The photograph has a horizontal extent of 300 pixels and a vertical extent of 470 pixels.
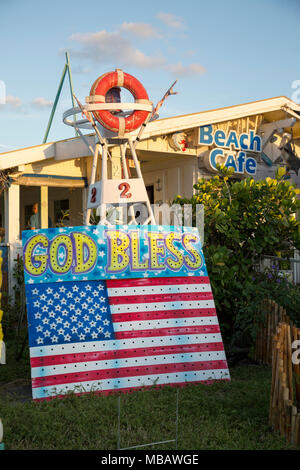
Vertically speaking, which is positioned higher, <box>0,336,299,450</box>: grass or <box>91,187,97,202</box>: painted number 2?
<box>91,187,97,202</box>: painted number 2

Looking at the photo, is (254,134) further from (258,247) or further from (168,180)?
(258,247)

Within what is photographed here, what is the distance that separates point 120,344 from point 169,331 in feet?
2.17

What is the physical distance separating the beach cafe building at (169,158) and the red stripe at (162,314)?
4.08 meters

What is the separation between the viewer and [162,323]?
6.16 meters

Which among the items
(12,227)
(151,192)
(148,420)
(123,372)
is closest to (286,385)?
(148,420)

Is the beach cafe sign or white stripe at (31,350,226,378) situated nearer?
white stripe at (31,350,226,378)

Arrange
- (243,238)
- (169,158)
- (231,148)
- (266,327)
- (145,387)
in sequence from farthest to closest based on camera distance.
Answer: (169,158), (231,148), (243,238), (266,327), (145,387)

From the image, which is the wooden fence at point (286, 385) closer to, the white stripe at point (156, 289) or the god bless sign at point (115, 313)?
the god bless sign at point (115, 313)

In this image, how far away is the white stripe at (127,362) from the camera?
17.8 ft

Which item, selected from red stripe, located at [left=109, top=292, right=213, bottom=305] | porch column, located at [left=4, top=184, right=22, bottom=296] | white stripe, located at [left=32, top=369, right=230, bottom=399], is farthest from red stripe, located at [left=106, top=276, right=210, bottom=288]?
porch column, located at [left=4, top=184, right=22, bottom=296]

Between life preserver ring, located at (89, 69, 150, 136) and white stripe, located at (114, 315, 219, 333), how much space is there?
9.63ft

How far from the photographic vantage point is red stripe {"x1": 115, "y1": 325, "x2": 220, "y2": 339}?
592 cm

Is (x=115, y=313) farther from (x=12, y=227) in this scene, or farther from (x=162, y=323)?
(x=12, y=227)

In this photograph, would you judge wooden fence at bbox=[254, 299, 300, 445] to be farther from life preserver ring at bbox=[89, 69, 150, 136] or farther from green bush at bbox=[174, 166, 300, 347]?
life preserver ring at bbox=[89, 69, 150, 136]
